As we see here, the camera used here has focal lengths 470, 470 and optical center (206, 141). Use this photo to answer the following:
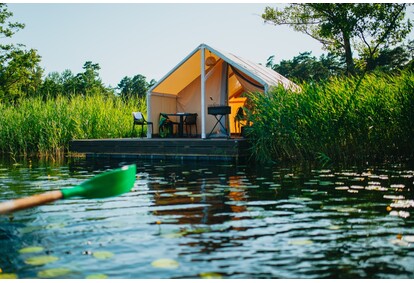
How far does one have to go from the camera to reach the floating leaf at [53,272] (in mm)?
2529

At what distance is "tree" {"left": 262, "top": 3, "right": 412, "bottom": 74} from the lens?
15.4m

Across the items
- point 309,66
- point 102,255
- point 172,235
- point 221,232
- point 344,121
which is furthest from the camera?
point 309,66

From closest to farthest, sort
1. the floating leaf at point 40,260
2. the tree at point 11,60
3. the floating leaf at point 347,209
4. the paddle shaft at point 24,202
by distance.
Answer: the paddle shaft at point 24,202 → the floating leaf at point 40,260 → the floating leaf at point 347,209 → the tree at point 11,60

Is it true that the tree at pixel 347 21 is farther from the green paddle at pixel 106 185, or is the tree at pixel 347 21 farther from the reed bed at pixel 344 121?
the green paddle at pixel 106 185

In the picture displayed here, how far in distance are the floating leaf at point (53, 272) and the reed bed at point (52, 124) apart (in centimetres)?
1067

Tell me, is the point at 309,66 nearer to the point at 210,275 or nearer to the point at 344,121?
the point at 344,121

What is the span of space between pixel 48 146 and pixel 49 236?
402 inches

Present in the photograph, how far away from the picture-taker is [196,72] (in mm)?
13852

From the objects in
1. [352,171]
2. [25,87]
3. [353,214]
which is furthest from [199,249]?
[25,87]

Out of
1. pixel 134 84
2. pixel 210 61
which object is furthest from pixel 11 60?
pixel 134 84

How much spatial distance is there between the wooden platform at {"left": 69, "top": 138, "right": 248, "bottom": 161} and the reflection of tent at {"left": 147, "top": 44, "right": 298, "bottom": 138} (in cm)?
153

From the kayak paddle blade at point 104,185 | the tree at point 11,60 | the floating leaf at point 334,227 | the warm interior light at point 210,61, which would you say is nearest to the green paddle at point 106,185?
the kayak paddle blade at point 104,185

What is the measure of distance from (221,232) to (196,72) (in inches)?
421
